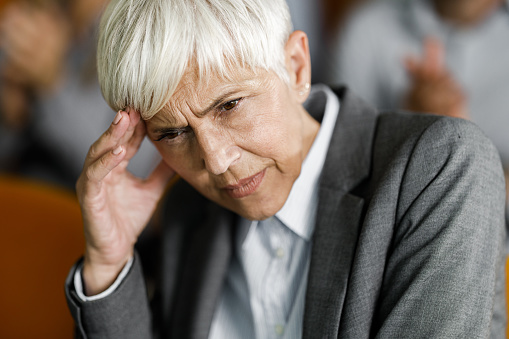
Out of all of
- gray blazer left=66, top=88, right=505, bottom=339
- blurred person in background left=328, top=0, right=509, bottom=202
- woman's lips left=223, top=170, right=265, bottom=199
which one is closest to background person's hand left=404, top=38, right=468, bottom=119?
blurred person in background left=328, top=0, right=509, bottom=202

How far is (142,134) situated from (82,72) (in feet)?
4.81

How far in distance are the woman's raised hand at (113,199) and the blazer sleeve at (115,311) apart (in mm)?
40

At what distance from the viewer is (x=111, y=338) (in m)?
1.22

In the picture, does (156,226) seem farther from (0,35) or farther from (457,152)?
(457,152)

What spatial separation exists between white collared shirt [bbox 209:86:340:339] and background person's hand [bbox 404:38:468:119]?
1022 mm

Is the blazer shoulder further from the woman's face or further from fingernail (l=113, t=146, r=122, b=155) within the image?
fingernail (l=113, t=146, r=122, b=155)

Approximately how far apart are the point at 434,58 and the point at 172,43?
1.60 metres

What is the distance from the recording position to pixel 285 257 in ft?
3.96

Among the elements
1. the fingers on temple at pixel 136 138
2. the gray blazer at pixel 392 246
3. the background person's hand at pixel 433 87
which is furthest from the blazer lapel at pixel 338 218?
the background person's hand at pixel 433 87

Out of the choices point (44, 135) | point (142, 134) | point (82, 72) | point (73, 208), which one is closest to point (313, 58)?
point (82, 72)

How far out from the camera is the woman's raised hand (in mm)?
1081

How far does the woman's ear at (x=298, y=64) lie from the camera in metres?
1.07

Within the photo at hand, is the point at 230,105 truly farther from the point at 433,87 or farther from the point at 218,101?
the point at 433,87

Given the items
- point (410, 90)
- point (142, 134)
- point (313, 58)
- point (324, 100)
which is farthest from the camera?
point (313, 58)
